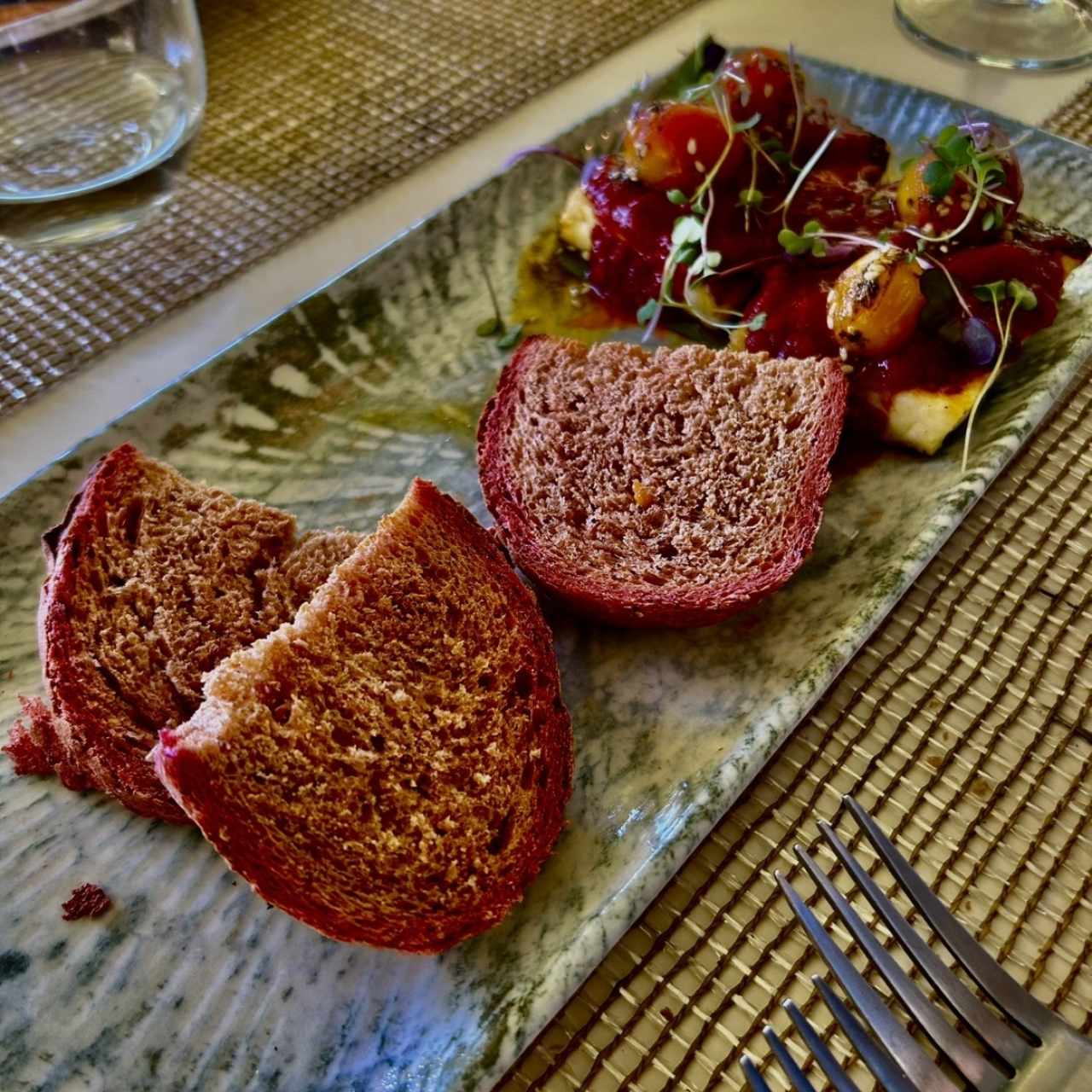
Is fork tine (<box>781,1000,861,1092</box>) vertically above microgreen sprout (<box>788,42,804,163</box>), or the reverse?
microgreen sprout (<box>788,42,804,163</box>)

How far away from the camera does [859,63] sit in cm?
296

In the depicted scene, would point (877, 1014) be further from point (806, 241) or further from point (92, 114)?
point (92, 114)

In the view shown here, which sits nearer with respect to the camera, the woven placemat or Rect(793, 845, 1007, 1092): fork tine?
Rect(793, 845, 1007, 1092): fork tine

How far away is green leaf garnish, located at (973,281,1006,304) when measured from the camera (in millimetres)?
1772

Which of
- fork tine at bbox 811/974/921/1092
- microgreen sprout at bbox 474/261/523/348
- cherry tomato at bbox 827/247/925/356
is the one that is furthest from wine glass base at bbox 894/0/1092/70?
fork tine at bbox 811/974/921/1092

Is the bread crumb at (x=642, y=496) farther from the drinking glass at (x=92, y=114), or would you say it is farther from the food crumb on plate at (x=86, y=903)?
the drinking glass at (x=92, y=114)

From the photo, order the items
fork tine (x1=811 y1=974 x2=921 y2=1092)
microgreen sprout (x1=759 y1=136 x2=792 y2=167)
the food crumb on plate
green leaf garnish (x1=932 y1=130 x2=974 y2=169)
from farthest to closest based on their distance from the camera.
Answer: microgreen sprout (x1=759 y1=136 x2=792 y2=167)
green leaf garnish (x1=932 y1=130 x2=974 y2=169)
the food crumb on plate
fork tine (x1=811 y1=974 x2=921 y2=1092)

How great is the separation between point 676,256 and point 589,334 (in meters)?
0.25

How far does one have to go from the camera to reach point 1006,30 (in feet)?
9.93

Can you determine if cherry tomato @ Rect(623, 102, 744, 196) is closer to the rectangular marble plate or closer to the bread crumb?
the rectangular marble plate

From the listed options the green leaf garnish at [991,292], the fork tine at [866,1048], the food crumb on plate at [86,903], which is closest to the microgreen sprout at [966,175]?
the green leaf garnish at [991,292]

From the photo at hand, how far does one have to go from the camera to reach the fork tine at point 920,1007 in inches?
41.2

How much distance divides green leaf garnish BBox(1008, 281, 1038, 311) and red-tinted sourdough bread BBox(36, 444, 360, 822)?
1.22 meters

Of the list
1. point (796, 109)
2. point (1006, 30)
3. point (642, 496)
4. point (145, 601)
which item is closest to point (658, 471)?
point (642, 496)
